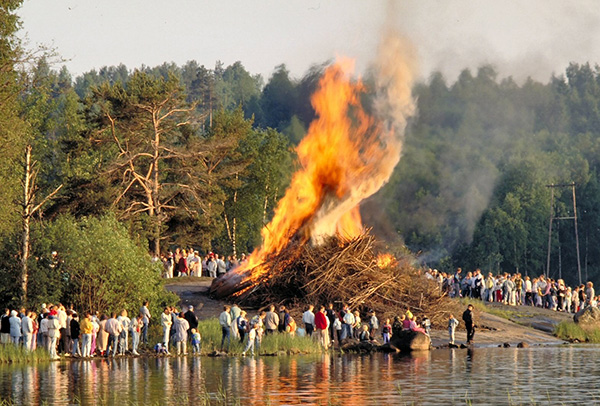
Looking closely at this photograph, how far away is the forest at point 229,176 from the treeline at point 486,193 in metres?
0.21

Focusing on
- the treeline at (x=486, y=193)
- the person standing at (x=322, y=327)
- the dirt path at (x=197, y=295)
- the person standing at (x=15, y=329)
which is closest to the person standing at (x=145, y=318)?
the person standing at (x=15, y=329)

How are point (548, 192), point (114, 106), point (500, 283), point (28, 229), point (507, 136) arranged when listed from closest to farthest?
1. point (28, 229)
2. point (500, 283)
3. point (114, 106)
4. point (548, 192)
5. point (507, 136)

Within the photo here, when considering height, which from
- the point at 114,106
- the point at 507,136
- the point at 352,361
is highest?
the point at 507,136

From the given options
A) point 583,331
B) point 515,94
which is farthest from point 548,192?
point 583,331

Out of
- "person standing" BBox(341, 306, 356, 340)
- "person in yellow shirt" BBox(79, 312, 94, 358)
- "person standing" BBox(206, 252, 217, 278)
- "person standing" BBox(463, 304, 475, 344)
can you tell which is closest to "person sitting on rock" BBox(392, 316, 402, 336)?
"person standing" BBox(341, 306, 356, 340)

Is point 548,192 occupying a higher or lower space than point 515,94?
lower

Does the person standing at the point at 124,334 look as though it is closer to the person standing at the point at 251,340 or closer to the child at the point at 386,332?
the person standing at the point at 251,340

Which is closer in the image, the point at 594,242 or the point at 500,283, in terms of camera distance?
the point at 500,283

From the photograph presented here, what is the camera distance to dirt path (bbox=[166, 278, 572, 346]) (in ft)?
155

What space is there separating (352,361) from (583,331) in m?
18.6

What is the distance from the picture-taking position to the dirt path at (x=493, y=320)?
47344 mm

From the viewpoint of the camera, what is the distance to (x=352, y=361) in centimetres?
3603

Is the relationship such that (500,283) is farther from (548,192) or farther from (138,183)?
(548,192)

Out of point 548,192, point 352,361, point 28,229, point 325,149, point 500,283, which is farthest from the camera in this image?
point 548,192
